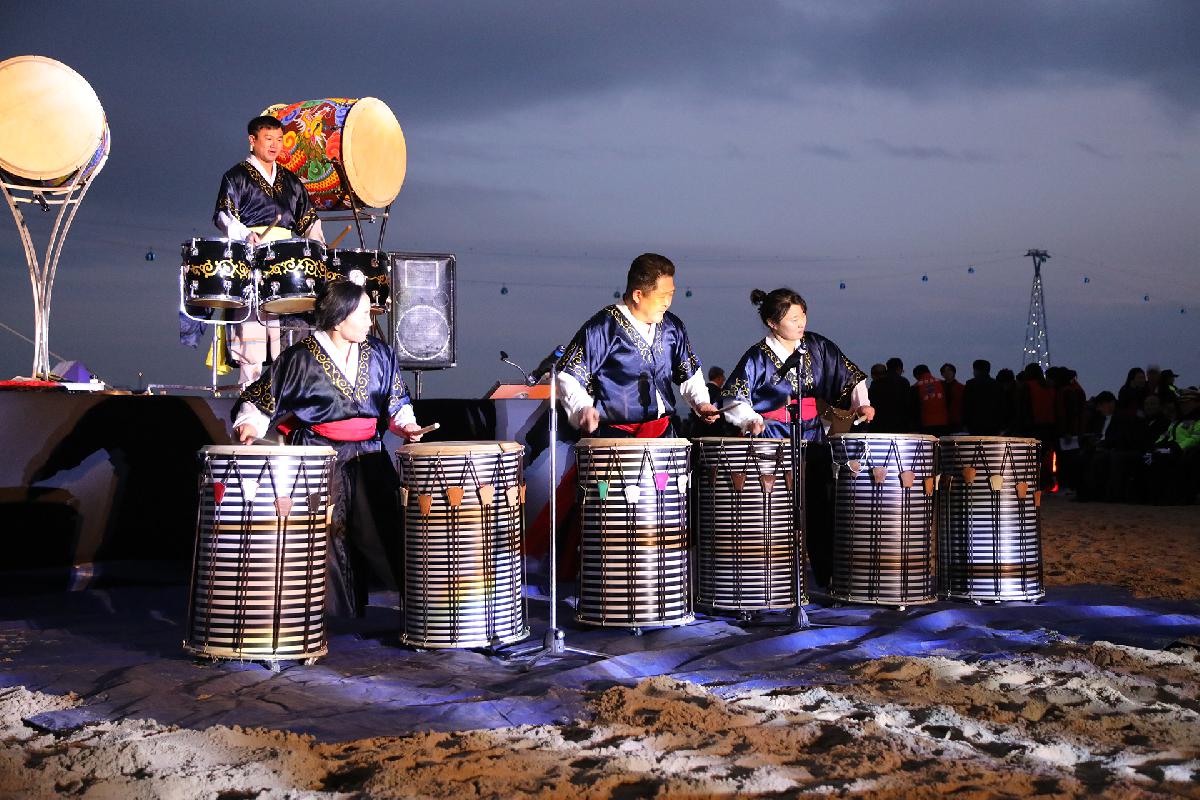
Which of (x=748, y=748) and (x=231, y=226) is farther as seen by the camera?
(x=231, y=226)

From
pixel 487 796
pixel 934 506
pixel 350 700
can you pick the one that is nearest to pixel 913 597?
pixel 934 506

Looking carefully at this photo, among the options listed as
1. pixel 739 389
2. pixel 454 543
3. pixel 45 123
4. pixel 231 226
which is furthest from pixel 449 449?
pixel 45 123

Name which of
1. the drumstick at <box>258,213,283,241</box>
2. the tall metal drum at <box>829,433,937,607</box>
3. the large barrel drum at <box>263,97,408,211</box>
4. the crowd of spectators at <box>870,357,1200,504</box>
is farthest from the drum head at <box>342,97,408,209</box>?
the crowd of spectators at <box>870,357,1200,504</box>

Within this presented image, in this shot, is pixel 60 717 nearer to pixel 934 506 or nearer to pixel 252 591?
pixel 252 591

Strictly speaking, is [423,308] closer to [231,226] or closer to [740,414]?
[231,226]

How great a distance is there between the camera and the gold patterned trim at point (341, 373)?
479 centimetres

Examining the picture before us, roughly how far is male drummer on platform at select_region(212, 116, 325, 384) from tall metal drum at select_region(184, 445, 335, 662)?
3.09 m

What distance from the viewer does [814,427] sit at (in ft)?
19.0

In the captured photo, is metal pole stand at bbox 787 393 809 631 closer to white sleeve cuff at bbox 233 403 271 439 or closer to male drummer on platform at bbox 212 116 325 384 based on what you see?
white sleeve cuff at bbox 233 403 271 439

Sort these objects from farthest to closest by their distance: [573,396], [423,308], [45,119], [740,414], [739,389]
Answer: [423,308]
[45,119]
[739,389]
[740,414]
[573,396]

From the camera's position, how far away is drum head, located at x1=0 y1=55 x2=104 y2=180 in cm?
696

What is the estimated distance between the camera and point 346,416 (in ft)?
15.9

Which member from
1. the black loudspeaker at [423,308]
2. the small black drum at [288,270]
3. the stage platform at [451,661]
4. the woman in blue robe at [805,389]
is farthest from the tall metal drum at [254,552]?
the black loudspeaker at [423,308]

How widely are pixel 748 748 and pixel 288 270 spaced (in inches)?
176
